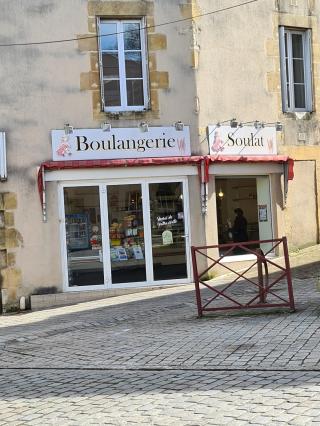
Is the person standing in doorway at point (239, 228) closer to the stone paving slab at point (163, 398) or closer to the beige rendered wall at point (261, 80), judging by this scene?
the beige rendered wall at point (261, 80)

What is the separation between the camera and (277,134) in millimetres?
13430

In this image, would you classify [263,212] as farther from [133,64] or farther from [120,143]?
[133,64]

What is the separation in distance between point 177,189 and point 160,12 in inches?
148

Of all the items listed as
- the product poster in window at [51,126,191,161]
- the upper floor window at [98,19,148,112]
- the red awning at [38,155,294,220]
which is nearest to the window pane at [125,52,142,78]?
the upper floor window at [98,19,148,112]

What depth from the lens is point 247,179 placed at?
13320 millimetres

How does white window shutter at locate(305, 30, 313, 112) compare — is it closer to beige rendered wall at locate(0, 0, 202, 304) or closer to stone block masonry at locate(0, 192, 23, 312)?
beige rendered wall at locate(0, 0, 202, 304)

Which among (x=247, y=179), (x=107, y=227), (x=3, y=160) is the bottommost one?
(x=107, y=227)

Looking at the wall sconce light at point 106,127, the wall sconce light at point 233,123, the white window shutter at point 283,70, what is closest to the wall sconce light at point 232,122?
the wall sconce light at point 233,123

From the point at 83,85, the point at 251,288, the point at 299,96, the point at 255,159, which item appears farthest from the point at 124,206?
the point at 299,96

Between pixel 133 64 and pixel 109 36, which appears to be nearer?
pixel 109 36

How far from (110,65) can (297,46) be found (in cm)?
457

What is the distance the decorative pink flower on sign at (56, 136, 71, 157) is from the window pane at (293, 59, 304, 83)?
553cm

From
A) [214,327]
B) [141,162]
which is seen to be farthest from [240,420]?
[141,162]

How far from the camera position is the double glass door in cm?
1244
